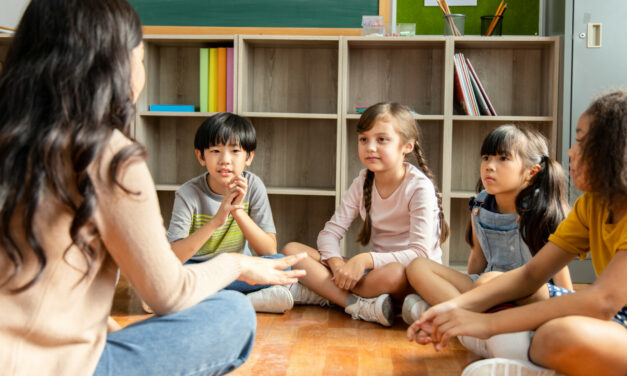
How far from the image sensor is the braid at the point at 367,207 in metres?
2.20

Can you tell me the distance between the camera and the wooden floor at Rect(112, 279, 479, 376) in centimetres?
146

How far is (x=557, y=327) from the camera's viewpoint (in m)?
1.15

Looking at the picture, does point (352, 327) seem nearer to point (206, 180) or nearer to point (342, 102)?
point (206, 180)

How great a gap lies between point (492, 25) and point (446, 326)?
193 cm

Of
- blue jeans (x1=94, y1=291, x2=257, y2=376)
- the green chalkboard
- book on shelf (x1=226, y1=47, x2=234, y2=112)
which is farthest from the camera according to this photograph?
the green chalkboard

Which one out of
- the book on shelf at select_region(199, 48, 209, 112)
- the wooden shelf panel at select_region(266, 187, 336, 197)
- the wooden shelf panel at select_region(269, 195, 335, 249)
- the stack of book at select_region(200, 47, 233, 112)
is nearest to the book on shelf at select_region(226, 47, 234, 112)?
the stack of book at select_region(200, 47, 233, 112)

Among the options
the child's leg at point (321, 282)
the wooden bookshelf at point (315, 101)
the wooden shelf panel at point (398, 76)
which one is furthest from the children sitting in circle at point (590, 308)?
the wooden shelf panel at point (398, 76)

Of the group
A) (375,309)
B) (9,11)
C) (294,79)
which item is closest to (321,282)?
(375,309)

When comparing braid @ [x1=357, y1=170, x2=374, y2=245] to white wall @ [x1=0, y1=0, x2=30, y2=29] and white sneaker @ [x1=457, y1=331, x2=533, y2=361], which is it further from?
white wall @ [x1=0, y1=0, x2=30, y2=29]

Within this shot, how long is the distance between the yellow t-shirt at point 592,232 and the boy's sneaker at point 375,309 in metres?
0.66

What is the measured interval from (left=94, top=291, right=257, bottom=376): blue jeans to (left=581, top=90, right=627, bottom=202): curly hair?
0.73 meters

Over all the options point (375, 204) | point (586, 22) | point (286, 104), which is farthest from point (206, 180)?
point (586, 22)

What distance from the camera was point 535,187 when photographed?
1.87 meters

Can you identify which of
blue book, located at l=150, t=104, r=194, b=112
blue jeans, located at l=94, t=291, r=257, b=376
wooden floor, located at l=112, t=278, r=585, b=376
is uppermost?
blue book, located at l=150, t=104, r=194, b=112
